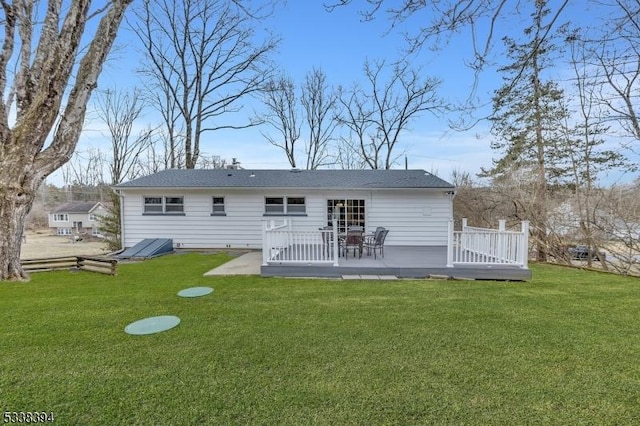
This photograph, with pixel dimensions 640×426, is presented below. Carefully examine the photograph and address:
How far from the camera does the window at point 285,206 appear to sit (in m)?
11.8

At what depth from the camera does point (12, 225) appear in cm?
673

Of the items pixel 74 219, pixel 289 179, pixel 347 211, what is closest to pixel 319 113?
pixel 289 179

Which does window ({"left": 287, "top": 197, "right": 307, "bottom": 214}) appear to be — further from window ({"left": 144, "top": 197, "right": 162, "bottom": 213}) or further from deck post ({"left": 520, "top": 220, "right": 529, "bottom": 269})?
deck post ({"left": 520, "top": 220, "right": 529, "bottom": 269})

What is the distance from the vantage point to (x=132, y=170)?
26812 millimetres

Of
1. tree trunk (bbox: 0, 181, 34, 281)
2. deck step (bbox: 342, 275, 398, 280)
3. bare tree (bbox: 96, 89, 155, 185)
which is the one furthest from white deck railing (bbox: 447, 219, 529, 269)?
bare tree (bbox: 96, 89, 155, 185)

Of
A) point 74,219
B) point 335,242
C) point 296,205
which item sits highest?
point 296,205

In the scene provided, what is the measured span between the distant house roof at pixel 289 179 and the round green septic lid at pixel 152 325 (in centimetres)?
757

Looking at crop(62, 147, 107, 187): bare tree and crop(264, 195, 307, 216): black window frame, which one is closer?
crop(264, 195, 307, 216): black window frame

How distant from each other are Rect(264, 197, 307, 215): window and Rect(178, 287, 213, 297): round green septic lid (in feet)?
19.7

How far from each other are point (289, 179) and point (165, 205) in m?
4.81

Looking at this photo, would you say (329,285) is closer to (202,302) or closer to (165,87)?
(202,302)

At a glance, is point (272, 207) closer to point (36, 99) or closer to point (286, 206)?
point (286, 206)

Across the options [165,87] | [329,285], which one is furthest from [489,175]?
[165,87]

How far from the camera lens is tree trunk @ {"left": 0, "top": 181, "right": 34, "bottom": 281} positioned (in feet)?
21.5
